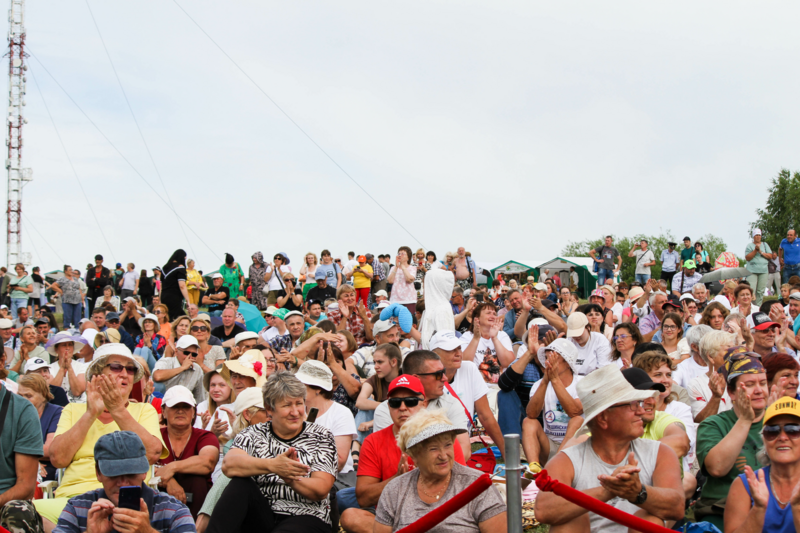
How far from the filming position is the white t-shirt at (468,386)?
211 inches

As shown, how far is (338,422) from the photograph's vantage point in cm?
471

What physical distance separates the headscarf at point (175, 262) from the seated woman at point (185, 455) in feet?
24.9

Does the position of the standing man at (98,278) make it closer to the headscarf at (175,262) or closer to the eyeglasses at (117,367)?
the headscarf at (175,262)

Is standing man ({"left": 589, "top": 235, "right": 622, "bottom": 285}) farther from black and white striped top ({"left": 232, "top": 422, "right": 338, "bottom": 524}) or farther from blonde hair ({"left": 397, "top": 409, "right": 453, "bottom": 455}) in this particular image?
blonde hair ({"left": 397, "top": 409, "right": 453, "bottom": 455})

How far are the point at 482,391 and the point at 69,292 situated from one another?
1267cm

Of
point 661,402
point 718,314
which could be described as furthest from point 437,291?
point 661,402

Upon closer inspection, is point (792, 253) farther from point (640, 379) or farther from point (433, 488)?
point (433, 488)

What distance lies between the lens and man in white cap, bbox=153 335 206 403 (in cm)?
681

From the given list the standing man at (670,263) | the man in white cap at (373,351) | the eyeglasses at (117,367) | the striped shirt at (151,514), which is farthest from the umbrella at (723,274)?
the striped shirt at (151,514)

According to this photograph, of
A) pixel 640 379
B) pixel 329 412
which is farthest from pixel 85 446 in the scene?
pixel 640 379

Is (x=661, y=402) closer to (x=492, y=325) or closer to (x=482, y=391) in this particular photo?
(x=482, y=391)

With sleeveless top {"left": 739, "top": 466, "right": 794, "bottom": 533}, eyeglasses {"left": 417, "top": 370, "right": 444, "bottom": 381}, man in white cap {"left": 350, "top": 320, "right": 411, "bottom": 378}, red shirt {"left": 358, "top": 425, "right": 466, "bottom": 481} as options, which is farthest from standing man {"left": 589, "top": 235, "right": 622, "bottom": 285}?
sleeveless top {"left": 739, "top": 466, "right": 794, "bottom": 533}

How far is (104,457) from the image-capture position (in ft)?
9.34

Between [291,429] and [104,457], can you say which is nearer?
[104,457]
